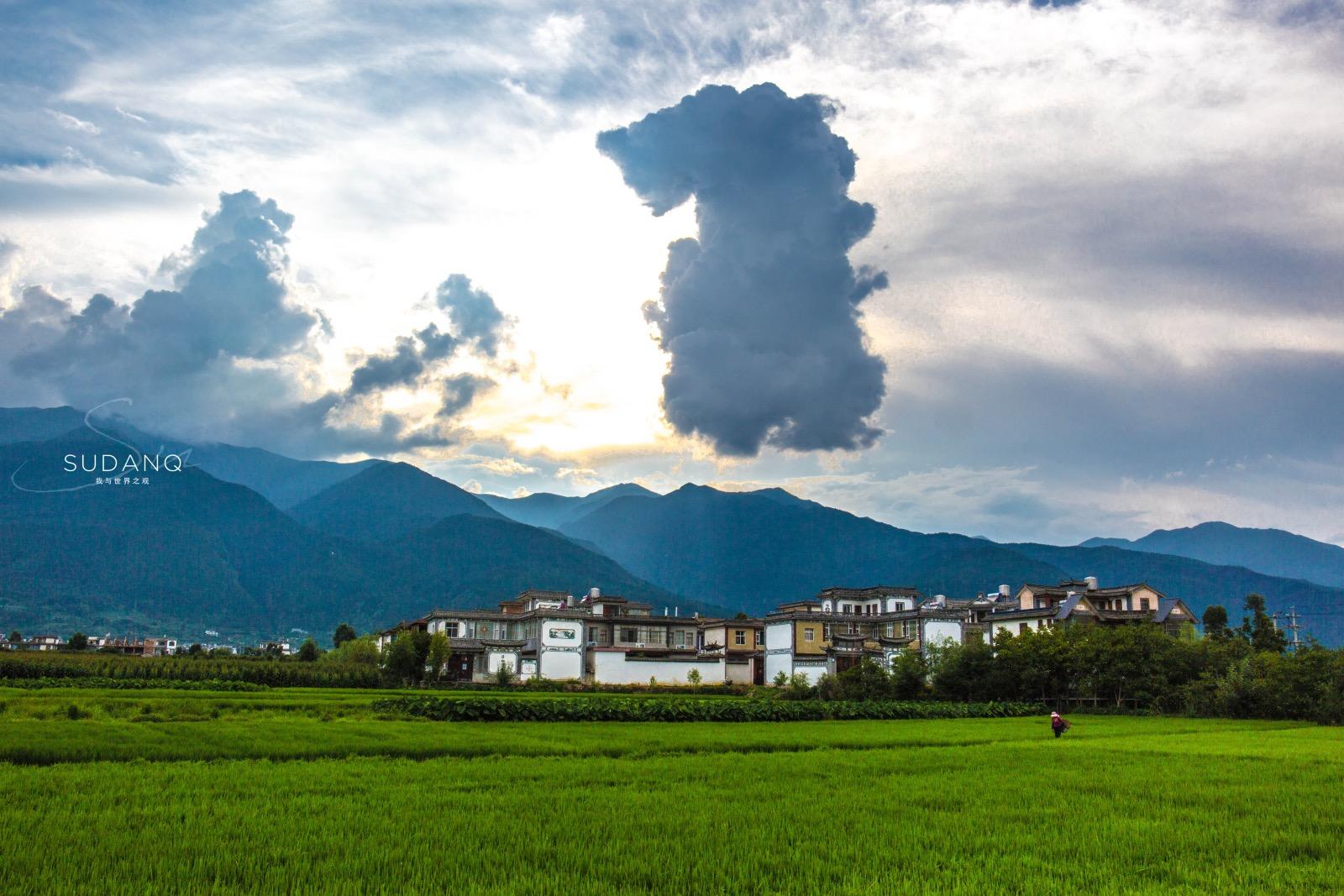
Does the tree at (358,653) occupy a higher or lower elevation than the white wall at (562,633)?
lower

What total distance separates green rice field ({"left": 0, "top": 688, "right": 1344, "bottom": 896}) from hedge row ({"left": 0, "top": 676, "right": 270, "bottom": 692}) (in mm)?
22565

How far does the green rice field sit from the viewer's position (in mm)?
9828

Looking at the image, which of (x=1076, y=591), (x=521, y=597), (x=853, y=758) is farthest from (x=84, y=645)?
(x=853, y=758)

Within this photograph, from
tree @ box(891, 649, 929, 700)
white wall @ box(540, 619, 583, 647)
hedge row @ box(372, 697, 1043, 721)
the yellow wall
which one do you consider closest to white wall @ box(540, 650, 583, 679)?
white wall @ box(540, 619, 583, 647)

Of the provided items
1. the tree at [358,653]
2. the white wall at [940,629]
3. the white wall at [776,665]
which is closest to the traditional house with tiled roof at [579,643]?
the white wall at [776,665]

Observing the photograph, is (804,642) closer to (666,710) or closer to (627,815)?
(666,710)

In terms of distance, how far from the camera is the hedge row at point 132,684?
44.7 metres

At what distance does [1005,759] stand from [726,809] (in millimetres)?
11741

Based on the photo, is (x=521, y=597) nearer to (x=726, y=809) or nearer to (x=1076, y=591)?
(x=1076, y=591)

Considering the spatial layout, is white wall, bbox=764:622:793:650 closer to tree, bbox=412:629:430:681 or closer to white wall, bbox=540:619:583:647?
white wall, bbox=540:619:583:647

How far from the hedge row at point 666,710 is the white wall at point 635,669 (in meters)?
24.7

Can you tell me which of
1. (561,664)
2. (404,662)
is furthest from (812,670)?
(404,662)

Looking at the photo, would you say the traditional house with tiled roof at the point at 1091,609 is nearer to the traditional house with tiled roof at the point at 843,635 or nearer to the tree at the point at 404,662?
the traditional house with tiled roof at the point at 843,635

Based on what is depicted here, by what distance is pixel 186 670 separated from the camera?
57.8m
